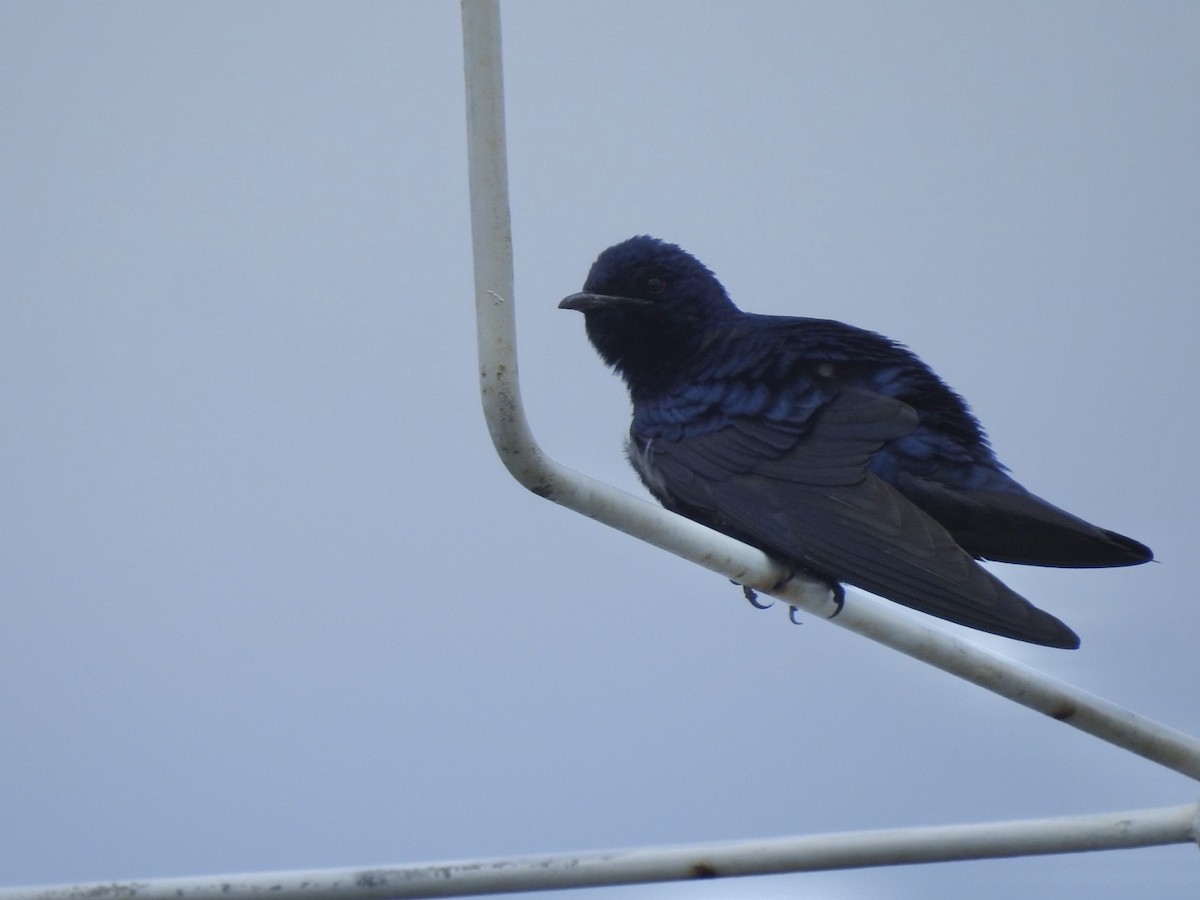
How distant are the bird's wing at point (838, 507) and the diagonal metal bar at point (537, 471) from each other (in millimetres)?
150

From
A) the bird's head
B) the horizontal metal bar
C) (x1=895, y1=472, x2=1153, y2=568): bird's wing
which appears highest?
the bird's head

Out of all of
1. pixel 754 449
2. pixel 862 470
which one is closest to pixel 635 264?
pixel 754 449

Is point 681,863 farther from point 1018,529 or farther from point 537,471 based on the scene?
point 1018,529

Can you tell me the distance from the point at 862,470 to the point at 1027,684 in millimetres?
532

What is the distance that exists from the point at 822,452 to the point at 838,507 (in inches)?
4.7

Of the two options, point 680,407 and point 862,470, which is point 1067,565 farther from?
point 680,407

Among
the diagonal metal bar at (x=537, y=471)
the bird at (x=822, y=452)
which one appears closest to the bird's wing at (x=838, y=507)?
the bird at (x=822, y=452)

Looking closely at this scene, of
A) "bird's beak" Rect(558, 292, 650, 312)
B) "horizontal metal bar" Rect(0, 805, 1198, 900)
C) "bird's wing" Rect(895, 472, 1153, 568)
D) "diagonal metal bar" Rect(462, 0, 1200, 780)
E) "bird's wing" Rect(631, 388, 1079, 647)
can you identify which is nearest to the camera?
"diagonal metal bar" Rect(462, 0, 1200, 780)

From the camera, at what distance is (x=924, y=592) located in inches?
59.2

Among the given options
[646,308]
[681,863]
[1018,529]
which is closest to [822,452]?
[1018,529]

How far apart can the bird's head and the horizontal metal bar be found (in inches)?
39.6

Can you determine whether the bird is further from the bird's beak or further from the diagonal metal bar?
the diagonal metal bar

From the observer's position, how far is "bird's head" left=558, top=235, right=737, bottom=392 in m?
2.10

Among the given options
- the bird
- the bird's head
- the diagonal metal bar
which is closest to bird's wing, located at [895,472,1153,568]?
the bird
